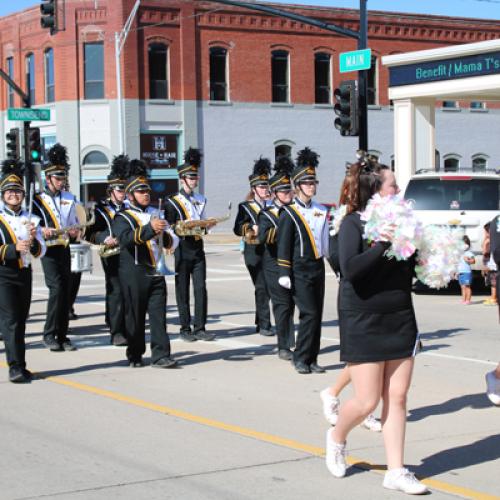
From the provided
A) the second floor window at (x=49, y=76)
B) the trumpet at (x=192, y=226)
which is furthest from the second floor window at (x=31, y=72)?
the trumpet at (x=192, y=226)

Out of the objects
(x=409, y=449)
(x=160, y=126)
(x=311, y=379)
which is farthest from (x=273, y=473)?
(x=160, y=126)

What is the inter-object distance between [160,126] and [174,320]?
28.2 metres

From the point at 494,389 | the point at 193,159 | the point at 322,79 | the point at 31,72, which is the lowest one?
the point at 494,389

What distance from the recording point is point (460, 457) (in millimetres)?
7031

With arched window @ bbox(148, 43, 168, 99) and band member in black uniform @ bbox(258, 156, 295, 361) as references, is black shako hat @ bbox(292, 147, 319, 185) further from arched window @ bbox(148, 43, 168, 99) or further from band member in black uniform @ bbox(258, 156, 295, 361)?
arched window @ bbox(148, 43, 168, 99)

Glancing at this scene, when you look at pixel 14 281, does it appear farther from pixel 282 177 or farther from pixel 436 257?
pixel 436 257

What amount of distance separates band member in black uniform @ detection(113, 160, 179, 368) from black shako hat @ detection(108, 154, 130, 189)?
1.66ft

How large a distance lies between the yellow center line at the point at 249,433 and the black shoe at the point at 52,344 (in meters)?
1.72

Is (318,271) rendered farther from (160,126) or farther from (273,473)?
(160,126)

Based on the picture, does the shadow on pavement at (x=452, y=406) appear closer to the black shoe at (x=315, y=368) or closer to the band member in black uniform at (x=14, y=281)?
the black shoe at (x=315, y=368)

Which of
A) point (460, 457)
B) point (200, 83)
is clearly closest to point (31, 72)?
point (200, 83)

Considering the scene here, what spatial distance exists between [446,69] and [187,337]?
581 inches

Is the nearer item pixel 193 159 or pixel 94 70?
pixel 193 159

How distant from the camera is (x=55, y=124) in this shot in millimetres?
42625
